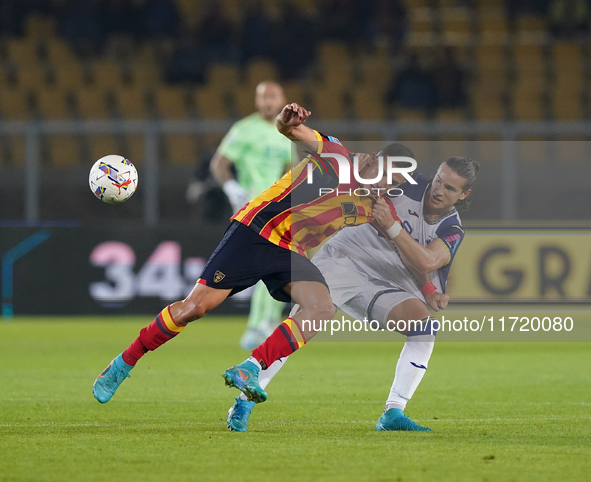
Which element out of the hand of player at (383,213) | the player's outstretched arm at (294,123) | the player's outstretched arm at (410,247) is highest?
the player's outstretched arm at (294,123)

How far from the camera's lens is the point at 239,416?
16.8ft

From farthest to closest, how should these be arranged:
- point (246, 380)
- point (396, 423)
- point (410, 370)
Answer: point (410, 370)
point (396, 423)
point (246, 380)

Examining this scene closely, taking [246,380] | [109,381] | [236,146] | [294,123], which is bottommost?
[109,381]

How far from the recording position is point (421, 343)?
5.36 meters

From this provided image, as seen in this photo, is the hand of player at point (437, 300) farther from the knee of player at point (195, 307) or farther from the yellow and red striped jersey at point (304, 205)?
the knee of player at point (195, 307)

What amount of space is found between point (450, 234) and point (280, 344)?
1196 millimetres

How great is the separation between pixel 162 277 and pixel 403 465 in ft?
27.3

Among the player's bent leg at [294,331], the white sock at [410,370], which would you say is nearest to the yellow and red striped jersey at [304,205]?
the player's bent leg at [294,331]

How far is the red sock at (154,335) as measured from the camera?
5379 mm

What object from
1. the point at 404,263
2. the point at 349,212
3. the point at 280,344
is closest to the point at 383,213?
the point at 349,212

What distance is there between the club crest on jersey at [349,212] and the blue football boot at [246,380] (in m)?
1.06

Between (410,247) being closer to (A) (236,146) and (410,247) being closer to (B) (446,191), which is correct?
(B) (446,191)

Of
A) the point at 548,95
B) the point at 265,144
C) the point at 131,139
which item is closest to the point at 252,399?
the point at 265,144

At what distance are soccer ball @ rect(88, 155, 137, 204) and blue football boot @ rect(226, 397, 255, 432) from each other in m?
1.61
